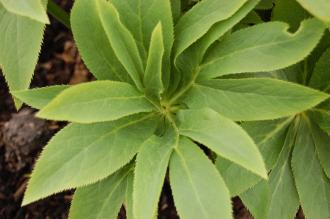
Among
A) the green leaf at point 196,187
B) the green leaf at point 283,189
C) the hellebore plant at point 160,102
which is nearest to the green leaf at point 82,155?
the hellebore plant at point 160,102

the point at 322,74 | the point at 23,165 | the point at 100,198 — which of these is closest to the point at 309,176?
the point at 322,74

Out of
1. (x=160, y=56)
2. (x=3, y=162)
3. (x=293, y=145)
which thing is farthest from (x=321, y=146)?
(x=3, y=162)

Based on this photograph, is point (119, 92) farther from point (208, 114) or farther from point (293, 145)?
point (293, 145)

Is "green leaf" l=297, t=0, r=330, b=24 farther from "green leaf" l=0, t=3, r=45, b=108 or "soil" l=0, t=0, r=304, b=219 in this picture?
"soil" l=0, t=0, r=304, b=219

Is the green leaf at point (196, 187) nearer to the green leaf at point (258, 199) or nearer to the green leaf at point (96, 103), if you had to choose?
the green leaf at point (96, 103)

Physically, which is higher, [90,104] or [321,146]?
[90,104]
